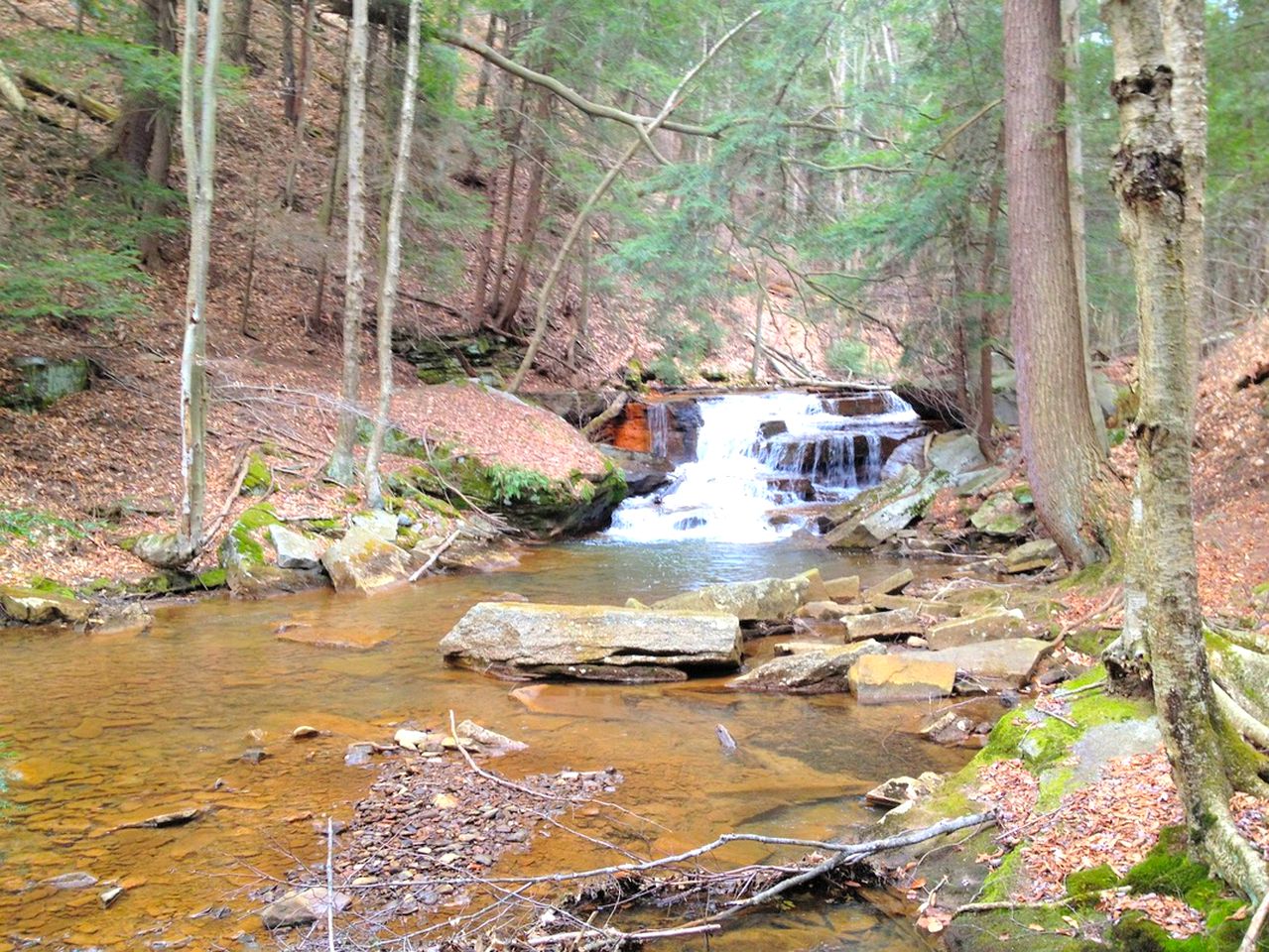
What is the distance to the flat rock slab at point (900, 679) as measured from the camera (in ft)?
22.0

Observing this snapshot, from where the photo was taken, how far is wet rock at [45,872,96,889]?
387cm

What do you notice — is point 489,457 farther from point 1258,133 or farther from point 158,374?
point 1258,133

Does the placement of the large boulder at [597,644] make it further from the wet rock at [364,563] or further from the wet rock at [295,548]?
the wet rock at [295,548]

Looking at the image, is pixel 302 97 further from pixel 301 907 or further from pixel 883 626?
pixel 301 907

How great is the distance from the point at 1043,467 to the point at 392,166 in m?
11.4

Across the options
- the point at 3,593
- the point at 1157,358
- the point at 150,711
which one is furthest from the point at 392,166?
the point at 1157,358

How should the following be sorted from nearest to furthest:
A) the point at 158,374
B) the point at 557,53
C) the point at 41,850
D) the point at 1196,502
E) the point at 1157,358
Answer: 1. the point at 1157,358
2. the point at 41,850
3. the point at 1196,502
4. the point at 158,374
5. the point at 557,53

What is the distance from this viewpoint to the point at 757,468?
19.3 meters

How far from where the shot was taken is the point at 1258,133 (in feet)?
28.1

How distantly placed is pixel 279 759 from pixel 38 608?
4.80 meters

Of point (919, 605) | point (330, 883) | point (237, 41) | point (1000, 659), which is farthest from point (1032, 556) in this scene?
point (237, 41)

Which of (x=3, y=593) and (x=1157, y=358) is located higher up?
(x=1157, y=358)

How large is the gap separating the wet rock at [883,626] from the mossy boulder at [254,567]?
21.4 feet

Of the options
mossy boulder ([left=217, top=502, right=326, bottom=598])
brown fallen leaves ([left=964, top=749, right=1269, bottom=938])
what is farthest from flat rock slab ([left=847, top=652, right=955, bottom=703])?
mossy boulder ([left=217, top=502, right=326, bottom=598])
